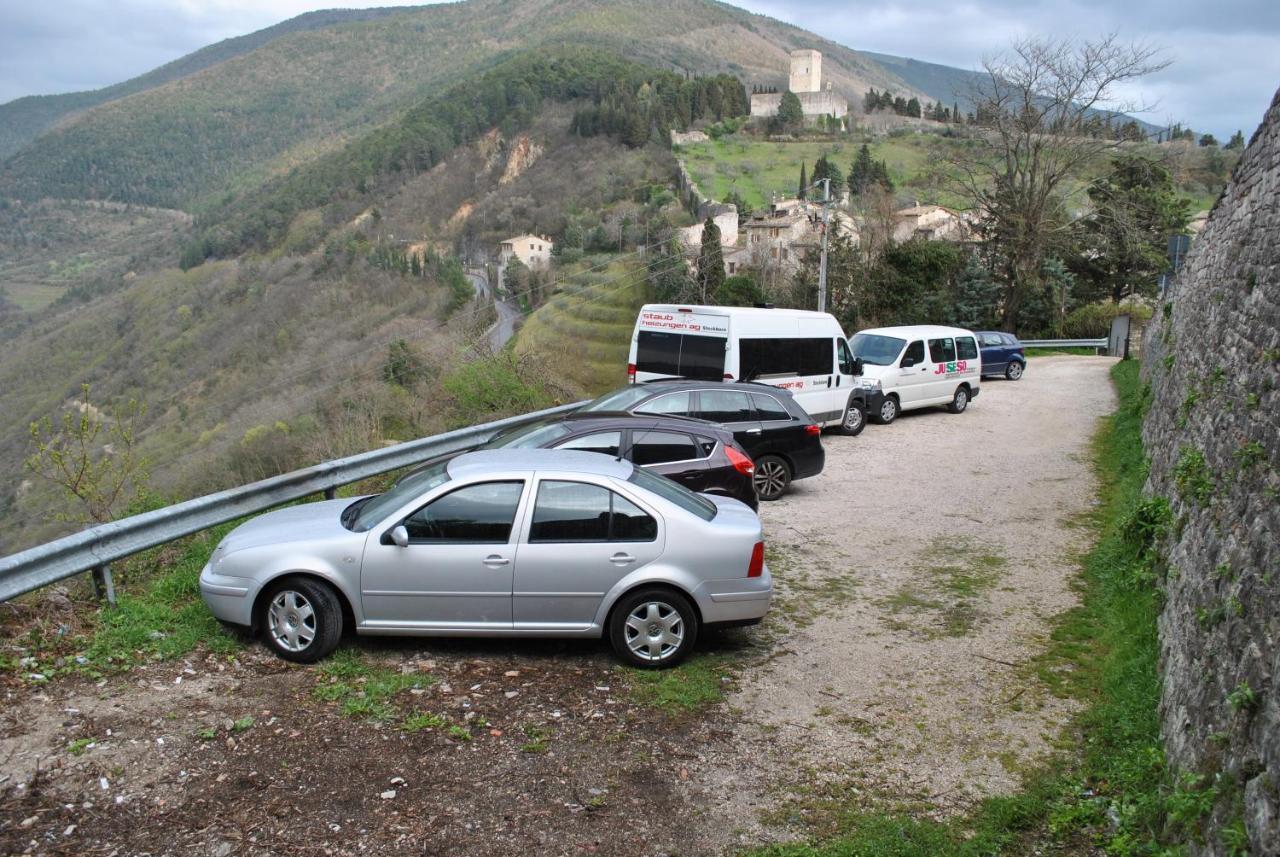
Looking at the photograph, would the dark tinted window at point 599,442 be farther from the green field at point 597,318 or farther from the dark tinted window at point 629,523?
the green field at point 597,318

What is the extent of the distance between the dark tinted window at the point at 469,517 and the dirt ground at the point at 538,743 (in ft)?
3.06

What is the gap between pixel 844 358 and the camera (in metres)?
16.9

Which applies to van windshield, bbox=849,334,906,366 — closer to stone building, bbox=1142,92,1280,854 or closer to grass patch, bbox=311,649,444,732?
stone building, bbox=1142,92,1280,854

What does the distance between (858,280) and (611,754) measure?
114 feet

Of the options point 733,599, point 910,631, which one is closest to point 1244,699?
point 733,599

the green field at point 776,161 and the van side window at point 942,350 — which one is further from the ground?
the green field at point 776,161

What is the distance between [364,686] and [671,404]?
6.42 m

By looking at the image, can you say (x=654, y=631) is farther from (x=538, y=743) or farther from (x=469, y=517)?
(x=469, y=517)

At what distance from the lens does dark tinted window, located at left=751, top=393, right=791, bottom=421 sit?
39.2 ft

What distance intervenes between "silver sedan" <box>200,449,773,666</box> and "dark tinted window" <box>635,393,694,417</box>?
495 centimetres

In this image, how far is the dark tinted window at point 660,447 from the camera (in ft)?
30.9

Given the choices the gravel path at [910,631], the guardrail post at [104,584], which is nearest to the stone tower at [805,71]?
the gravel path at [910,631]

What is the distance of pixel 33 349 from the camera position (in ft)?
317

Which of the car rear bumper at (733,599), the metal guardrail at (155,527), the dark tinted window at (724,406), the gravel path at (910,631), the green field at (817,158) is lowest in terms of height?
the gravel path at (910,631)
